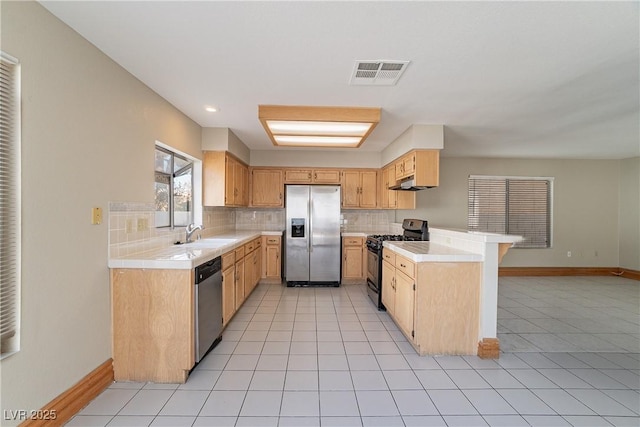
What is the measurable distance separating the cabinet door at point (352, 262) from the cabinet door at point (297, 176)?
1506mm

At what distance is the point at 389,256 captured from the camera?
3457 millimetres

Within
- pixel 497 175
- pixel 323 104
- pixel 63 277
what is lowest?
pixel 63 277

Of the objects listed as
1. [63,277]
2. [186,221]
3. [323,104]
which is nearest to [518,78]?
[323,104]

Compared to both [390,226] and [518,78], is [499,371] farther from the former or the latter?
[390,226]

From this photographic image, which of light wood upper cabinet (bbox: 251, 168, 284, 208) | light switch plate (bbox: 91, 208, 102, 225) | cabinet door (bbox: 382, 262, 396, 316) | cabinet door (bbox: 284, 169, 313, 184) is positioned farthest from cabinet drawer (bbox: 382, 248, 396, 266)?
light switch plate (bbox: 91, 208, 102, 225)

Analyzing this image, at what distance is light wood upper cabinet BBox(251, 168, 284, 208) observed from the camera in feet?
17.1

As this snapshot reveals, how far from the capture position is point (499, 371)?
2.28 m

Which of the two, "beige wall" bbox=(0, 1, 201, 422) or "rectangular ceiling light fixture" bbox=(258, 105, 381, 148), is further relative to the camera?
"rectangular ceiling light fixture" bbox=(258, 105, 381, 148)

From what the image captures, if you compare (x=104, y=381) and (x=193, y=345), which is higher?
(x=193, y=345)

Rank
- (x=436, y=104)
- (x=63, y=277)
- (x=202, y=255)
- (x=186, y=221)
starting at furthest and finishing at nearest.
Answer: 1. (x=186, y=221)
2. (x=436, y=104)
3. (x=202, y=255)
4. (x=63, y=277)

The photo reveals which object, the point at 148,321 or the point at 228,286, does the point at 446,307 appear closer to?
the point at 228,286

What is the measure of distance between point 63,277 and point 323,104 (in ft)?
8.50

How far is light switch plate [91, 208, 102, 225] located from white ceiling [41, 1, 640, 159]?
1.17 m

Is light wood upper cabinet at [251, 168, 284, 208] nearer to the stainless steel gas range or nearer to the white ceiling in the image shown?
the white ceiling
